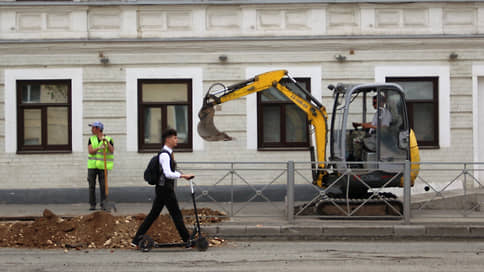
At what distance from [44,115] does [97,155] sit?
2.80 metres

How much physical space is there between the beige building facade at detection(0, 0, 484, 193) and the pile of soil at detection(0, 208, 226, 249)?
4407mm

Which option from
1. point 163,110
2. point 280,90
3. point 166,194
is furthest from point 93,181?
point 280,90

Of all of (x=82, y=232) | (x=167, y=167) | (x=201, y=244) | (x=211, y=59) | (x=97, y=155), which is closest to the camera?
(x=167, y=167)

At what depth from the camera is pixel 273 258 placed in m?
8.45

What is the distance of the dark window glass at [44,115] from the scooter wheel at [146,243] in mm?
6592

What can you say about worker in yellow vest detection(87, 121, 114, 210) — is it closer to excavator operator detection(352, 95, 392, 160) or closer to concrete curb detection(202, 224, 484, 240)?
concrete curb detection(202, 224, 484, 240)

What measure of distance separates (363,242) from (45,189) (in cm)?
832

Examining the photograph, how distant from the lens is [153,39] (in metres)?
14.5

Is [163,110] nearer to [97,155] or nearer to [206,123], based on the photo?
[97,155]

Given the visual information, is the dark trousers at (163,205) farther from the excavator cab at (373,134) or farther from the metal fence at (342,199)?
the excavator cab at (373,134)

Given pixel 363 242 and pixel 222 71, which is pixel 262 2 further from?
pixel 363 242

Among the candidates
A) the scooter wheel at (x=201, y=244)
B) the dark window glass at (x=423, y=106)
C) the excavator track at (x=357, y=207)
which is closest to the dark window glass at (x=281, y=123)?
the dark window glass at (x=423, y=106)

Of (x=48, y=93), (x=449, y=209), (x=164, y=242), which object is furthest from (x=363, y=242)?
(x=48, y=93)

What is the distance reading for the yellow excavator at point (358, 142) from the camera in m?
11.0
